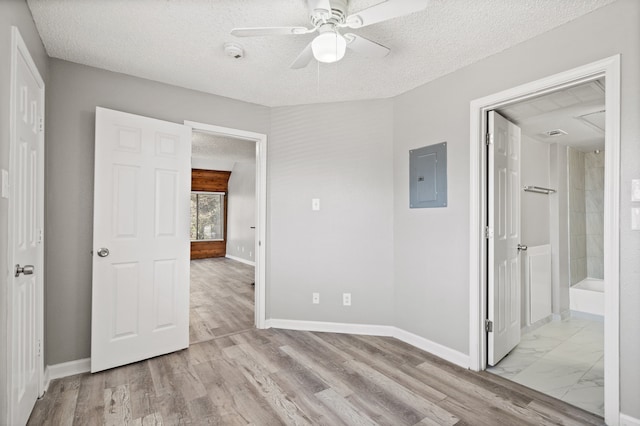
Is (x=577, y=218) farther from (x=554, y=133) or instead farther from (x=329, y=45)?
(x=329, y=45)

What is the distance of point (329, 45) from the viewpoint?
63.3 inches

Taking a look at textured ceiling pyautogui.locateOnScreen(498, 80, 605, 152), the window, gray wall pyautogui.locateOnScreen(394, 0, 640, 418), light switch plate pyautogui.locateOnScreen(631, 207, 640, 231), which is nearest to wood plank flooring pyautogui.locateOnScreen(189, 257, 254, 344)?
the window

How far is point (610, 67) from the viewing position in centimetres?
179

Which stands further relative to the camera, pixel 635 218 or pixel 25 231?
pixel 25 231

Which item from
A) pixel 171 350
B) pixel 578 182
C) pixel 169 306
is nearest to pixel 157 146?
pixel 169 306

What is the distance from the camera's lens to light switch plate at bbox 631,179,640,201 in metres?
1.70

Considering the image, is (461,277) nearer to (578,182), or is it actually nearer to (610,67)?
(610,67)

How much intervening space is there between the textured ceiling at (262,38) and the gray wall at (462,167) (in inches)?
4.9

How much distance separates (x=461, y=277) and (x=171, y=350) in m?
2.56

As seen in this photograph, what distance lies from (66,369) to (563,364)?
3950 millimetres

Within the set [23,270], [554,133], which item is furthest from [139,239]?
[554,133]

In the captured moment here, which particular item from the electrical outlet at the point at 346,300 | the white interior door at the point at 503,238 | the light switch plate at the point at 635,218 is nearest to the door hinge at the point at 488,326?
the white interior door at the point at 503,238

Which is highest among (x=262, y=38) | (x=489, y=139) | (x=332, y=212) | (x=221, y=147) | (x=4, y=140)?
(x=221, y=147)

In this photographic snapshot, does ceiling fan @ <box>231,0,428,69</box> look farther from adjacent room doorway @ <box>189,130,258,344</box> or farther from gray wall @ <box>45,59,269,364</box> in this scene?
adjacent room doorway @ <box>189,130,258,344</box>
